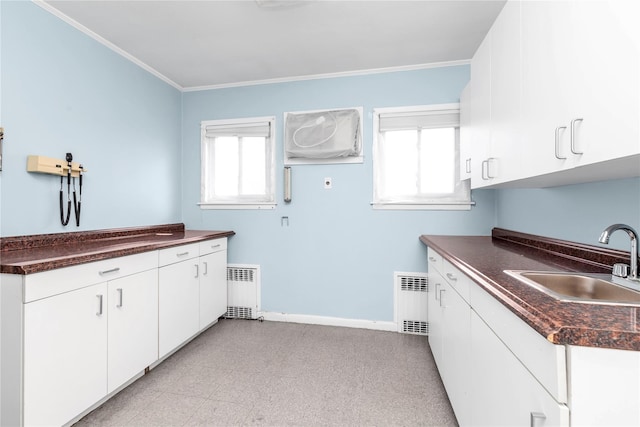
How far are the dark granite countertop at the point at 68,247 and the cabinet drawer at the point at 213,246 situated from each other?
0.19 feet

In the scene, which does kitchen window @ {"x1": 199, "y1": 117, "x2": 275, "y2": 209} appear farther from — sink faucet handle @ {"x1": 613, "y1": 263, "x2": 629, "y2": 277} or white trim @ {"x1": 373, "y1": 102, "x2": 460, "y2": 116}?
sink faucet handle @ {"x1": 613, "y1": 263, "x2": 629, "y2": 277}

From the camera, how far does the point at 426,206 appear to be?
2746mm

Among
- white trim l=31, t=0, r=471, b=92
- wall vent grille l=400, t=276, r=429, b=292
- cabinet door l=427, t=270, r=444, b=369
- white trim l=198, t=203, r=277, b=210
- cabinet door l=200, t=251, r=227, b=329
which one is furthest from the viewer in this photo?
white trim l=198, t=203, r=277, b=210

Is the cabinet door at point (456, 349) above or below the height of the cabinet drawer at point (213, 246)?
below

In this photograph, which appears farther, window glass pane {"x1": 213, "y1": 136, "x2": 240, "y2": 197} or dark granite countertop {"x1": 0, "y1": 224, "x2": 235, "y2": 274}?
window glass pane {"x1": 213, "y1": 136, "x2": 240, "y2": 197}

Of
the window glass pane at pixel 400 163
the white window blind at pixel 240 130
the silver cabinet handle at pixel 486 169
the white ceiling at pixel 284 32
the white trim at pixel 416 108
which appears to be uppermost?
the white ceiling at pixel 284 32

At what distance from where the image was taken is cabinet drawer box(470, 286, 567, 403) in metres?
0.65

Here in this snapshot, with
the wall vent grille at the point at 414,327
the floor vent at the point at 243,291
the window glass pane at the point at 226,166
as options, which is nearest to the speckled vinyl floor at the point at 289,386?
the wall vent grille at the point at 414,327

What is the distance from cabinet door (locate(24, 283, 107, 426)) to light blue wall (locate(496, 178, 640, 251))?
2635mm

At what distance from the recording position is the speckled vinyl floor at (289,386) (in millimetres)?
1638

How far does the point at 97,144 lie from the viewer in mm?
2271

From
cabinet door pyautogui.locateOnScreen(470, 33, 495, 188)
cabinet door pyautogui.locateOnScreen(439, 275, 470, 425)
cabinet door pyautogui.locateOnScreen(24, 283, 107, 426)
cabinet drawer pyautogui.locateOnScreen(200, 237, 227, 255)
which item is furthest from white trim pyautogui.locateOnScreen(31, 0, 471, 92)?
cabinet door pyautogui.locateOnScreen(439, 275, 470, 425)

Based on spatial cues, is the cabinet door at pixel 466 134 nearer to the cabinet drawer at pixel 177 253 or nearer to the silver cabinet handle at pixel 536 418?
the silver cabinet handle at pixel 536 418

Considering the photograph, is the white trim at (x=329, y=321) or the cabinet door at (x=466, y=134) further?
the white trim at (x=329, y=321)
